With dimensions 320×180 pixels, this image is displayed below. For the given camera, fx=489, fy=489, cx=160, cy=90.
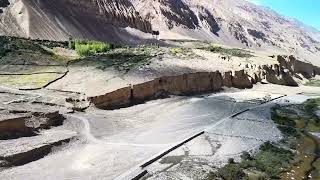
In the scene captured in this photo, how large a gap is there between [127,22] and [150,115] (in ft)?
241

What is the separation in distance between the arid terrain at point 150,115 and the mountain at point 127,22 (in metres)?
5.27

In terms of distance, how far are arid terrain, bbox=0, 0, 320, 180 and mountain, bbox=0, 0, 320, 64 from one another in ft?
17.3

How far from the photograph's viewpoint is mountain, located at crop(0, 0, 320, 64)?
242ft

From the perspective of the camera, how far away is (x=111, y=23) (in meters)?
97.6

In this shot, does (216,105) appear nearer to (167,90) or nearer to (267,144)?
(167,90)

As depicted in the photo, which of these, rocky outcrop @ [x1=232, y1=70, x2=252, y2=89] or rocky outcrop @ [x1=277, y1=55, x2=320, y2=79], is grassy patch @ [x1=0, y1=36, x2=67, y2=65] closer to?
rocky outcrop @ [x1=232, y1=70, x2=252, y2=89]

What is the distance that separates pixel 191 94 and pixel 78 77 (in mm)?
10326

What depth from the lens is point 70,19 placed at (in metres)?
82.9

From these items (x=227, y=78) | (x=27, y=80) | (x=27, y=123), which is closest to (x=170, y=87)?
(x=227, y=78)

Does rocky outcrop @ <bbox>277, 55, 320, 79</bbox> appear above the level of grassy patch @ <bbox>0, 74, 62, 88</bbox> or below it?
above

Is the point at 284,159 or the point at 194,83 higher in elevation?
the point at 194,83

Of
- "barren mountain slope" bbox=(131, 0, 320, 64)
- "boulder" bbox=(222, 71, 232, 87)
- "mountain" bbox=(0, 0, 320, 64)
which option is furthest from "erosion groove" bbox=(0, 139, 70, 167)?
"barren mountain slope" bbox=(131, 0, 320, 64)

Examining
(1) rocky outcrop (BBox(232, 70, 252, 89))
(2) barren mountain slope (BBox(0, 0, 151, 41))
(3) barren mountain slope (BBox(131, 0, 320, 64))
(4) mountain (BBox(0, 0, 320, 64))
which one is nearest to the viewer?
(1) rocky outcrop (BBox(232, 70, 252, 89))

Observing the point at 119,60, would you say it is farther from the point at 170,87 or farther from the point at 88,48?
the point at 88,48
